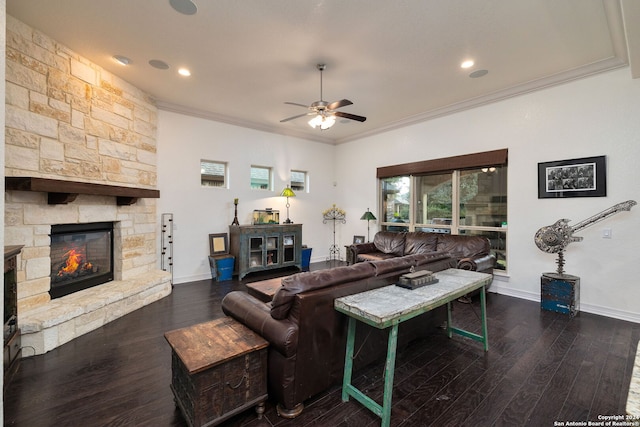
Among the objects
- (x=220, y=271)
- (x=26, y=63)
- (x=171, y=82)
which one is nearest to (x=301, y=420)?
(x=220, y=271)

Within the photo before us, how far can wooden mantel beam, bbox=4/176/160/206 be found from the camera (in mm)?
2615

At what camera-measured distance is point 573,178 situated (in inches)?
145

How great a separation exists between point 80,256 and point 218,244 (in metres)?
2.12

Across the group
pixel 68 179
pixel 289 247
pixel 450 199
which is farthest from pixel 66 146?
pixel 450 199

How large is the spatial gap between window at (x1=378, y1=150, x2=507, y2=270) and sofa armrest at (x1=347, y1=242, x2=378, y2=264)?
2.64 ft

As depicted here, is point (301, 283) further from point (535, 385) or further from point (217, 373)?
point (535, 385)

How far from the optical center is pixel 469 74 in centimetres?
373

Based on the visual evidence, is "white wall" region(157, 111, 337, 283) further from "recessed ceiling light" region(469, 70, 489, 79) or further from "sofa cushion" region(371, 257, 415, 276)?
"sofa cushion" region(371, 257, 415, 276)

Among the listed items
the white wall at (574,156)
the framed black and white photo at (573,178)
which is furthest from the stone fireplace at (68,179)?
the framed black and white photo at (573,178)

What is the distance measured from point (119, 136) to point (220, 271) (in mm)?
2615

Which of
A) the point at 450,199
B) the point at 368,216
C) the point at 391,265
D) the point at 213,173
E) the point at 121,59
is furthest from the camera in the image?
the point at 368,216

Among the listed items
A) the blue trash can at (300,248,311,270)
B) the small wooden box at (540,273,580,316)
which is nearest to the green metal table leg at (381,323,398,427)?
the small wooden box at (540,273,580,316)

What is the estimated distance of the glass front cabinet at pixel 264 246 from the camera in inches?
203

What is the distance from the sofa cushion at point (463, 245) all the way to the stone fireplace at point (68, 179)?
4.53 m
